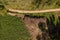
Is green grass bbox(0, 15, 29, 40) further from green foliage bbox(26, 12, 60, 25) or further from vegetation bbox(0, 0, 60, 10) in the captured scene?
green foliage bbox(26, 12, 60, 25)

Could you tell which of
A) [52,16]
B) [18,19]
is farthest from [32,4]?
[18,19]

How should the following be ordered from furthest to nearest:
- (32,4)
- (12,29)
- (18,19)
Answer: (32,4)
(18,19)
(12,29)

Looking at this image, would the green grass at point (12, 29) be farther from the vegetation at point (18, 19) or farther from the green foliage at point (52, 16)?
the green foliage at point (52, 16)

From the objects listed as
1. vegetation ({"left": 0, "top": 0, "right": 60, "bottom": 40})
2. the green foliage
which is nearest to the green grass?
vegetation ({"left": 0, "top": 0, "right": 60, "bottom": 40})

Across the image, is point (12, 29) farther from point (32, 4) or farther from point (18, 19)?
point (32, 4)

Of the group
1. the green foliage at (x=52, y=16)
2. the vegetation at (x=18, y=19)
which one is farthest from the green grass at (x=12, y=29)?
the green foliage at (x=52, y=16)

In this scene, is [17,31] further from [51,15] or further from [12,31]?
[51,15]

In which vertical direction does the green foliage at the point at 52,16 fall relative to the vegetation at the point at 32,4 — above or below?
below

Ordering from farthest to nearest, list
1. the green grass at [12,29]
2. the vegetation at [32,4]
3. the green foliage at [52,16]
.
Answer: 1. the vegetation at [32,4]
2. the green foliage at [52,16]
3. the green grass at [12,29]

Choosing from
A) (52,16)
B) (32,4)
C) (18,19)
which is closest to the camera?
(18,19)

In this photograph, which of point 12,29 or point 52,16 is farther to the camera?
point 52,16
